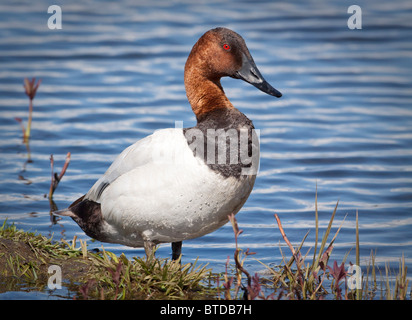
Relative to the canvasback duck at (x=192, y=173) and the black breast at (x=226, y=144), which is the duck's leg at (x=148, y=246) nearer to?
the canvasback duck at (x=192, y=173)

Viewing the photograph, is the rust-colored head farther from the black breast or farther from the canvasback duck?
the black breast

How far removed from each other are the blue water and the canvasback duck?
1.04 m

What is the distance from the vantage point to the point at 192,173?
15.6 ft

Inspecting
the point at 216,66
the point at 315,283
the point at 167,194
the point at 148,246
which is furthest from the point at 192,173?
the point at 315,283

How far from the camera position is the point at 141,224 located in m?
4.98

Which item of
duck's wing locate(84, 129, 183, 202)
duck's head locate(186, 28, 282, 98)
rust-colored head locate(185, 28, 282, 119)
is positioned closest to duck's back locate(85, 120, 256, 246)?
duck's wing locate(84, 129, 183, 202)

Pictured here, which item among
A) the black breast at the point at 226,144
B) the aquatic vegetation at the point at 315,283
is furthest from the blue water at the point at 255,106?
the black breast at the point at 226,144

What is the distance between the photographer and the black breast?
15.7 ft

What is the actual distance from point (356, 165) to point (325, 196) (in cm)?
130

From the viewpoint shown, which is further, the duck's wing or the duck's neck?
the duck's neck

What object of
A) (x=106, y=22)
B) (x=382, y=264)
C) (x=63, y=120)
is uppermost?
(x=106, y=22)

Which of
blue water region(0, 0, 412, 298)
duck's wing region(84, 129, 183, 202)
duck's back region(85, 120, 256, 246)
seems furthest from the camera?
blue water region(0, 0, 412, 298)

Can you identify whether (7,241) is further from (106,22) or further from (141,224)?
(106,22)
